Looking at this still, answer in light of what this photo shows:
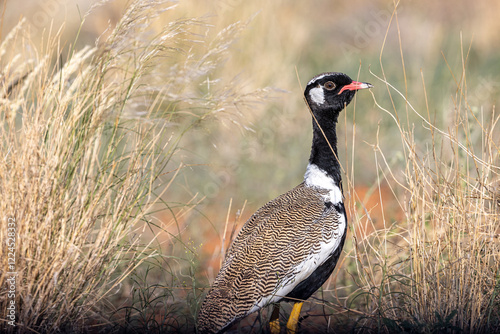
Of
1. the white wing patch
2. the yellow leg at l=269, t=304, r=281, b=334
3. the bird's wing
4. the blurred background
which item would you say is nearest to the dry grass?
the bird's wing

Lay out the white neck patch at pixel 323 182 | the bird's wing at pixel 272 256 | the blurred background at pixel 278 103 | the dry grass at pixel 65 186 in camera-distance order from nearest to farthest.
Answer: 1. the dry grass at pixel 65 186
2. the bird's wing at pixel 272 256
3. the white neck patch at pixel 323 182
4. the blurred background at pixel 278 103

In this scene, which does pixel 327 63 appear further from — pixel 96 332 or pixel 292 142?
pixel 96 332

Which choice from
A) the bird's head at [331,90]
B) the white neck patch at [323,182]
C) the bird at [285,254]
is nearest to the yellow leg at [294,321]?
the bird at [285,254]

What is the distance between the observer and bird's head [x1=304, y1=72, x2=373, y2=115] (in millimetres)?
3453

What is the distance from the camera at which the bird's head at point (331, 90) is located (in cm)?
345

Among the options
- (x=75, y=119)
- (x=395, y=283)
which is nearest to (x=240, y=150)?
(x=395, y=283)

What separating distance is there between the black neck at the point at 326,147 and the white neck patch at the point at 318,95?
0.07 metres

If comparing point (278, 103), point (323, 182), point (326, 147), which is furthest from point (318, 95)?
point (278, 103)

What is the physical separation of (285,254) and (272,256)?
65mm

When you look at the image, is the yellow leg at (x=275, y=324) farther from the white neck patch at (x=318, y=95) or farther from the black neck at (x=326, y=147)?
the white neck patch at (x=318, y=95)

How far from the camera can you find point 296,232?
307 centimetres

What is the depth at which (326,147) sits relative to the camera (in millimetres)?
3465

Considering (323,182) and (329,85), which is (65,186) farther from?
(329,85)

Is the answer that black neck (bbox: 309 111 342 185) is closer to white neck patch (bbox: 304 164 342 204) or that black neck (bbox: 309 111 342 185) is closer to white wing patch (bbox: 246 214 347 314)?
white neck patch (bbox: 304 164 342 204)
